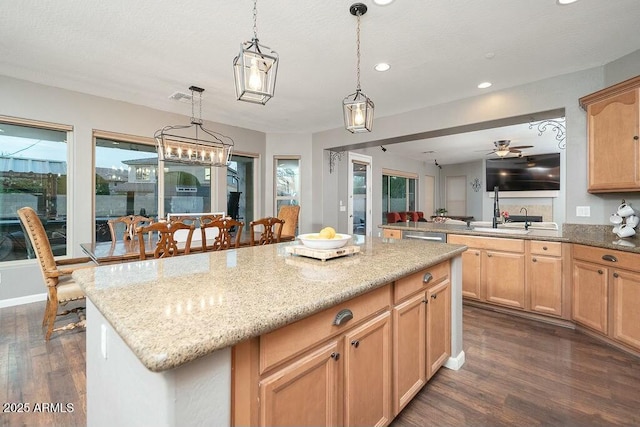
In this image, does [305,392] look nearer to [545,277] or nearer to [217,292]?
[217,292]

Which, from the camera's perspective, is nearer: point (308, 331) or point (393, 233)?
point (308, 331)

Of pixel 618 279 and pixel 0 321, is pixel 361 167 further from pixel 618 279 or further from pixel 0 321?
pixel 0 321

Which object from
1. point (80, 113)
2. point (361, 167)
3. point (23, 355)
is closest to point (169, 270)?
point (23, 355)

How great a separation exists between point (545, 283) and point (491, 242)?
0.60 m

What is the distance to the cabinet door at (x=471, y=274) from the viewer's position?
3407 millimetres

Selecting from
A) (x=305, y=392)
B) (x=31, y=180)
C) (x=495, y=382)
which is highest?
(x=31, y=180)

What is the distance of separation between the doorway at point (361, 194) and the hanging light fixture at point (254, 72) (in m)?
5.04

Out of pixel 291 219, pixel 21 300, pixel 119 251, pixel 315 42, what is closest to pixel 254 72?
pixel 315 42

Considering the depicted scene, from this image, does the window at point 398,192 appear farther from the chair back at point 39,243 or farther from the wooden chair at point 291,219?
the chair back at point 39,243

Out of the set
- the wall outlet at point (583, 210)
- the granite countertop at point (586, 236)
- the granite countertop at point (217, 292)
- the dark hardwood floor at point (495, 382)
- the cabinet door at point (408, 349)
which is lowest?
the dark hardwood floor at point (495, 382)

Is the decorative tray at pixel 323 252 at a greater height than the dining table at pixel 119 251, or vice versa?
the decorative tray at pixel 323 252

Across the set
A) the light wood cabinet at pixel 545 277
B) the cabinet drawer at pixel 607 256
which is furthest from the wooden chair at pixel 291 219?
the cabinet drawer at pixel 607 256

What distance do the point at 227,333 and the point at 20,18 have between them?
3153 mm

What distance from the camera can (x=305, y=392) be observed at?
1041 mm
